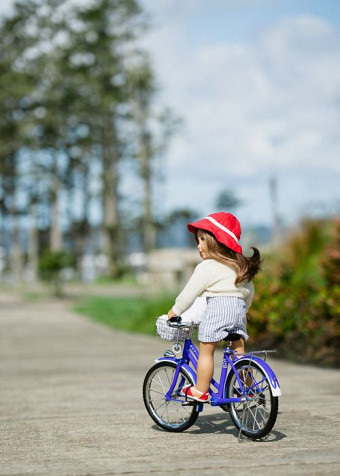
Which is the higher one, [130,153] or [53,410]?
[130,153]

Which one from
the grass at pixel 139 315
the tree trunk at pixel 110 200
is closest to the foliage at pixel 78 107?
the tree trunk at pixel 110 200

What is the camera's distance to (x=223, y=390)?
249 inches

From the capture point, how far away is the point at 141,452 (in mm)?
5820

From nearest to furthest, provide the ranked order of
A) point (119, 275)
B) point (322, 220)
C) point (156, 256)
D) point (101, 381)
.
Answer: point (101, 381)
point (322, 220)
point (156, 256)
point (119, 275)

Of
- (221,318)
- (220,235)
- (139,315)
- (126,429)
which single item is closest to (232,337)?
(221,318)

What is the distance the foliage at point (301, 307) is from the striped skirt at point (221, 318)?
4518 mm

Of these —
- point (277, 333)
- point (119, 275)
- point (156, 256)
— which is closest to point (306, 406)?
point (277, 333)

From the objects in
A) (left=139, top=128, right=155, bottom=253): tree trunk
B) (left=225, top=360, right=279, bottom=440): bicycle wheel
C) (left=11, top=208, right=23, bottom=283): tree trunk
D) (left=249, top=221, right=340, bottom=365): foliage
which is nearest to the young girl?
(left=225, top=360, right=279, bottom=440): bicycle wheel

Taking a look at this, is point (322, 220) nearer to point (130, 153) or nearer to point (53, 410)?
point (53, 410)

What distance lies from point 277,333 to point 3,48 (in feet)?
158

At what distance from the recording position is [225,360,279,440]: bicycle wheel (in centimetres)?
601

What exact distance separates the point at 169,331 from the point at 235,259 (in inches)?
28.7

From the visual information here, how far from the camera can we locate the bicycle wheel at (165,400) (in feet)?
21.8

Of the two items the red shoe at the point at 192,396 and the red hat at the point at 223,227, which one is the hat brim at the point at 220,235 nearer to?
the red hat at the point at 223,227
